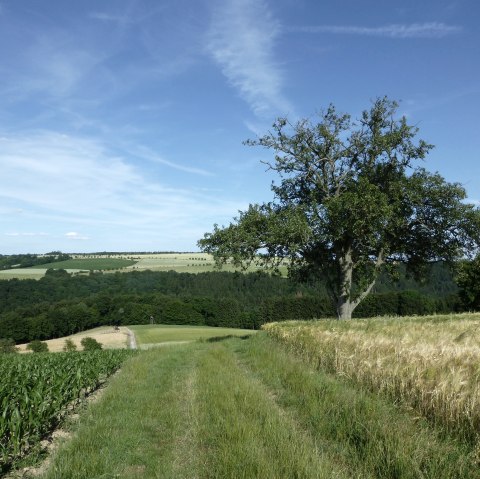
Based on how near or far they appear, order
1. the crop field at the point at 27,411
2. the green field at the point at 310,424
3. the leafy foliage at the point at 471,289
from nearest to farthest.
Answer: the green field at the point at 310,424 < the crop field at the point at 27,411 < the leafy foliage at the point at 471,289

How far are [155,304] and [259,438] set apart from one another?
12878 centimetres

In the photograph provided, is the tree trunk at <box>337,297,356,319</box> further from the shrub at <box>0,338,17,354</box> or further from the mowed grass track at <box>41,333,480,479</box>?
the shrub at <box>0,338,17,354</box>

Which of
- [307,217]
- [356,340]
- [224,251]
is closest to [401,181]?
[307,217]

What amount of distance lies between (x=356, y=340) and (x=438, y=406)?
4814 mm

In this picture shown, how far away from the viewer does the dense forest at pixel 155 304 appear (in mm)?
109188

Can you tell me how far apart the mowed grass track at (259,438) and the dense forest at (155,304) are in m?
80.7

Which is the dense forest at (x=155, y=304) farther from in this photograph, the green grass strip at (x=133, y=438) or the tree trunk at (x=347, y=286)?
the green grass strip at (x=133, y=438)

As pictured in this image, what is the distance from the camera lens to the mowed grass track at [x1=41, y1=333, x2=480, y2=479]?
4914 millimetres

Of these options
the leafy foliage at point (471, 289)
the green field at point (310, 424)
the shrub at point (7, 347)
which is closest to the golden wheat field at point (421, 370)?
the green field at point (310, 424)

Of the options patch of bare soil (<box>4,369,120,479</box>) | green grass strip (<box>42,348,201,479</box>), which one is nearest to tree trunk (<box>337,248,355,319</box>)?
green grass strip (<box>42,348,201,479</box>)

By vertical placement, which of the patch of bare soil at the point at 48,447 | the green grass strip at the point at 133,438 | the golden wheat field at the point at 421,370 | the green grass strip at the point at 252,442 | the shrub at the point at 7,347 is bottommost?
the shrub at the point at 7,347

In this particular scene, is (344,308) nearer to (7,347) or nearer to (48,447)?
(48,447)

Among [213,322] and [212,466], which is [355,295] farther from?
[213,322]

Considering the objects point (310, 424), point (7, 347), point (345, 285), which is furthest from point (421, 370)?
point (7, 347)
